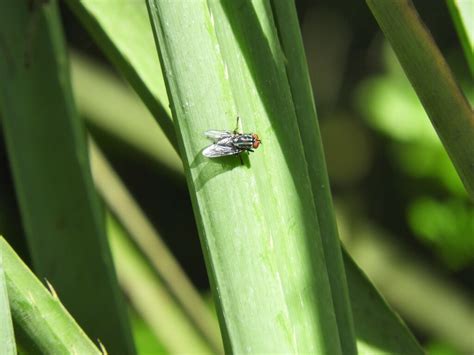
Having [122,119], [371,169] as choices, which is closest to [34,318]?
[122,119]

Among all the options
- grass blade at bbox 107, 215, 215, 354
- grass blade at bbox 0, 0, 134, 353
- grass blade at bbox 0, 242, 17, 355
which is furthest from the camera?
grass blade at bbox 107, 215, 215, 354

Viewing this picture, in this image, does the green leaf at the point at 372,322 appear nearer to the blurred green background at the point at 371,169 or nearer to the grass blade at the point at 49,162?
the grass blade at the point at 49,162

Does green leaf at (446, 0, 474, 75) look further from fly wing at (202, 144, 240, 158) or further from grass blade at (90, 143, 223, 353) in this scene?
grass blade at (90, 143, 223, 353)

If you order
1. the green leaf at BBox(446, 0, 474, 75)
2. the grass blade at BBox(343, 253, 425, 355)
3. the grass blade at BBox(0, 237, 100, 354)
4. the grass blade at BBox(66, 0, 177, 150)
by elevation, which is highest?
the grass blade at BBox(66, 0, 177, 150)

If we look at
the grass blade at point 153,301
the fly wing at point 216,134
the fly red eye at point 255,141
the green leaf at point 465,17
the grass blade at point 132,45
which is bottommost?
the grass blade at point 153,301

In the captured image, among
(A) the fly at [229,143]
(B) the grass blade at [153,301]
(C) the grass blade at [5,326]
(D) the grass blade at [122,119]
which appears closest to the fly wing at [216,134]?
(A) the fly at [229,143]

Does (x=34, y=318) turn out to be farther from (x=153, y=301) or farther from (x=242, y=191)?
(x=153, y=301)

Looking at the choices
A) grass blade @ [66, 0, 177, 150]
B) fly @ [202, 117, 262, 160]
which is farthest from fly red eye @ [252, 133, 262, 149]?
grass blade @ [66, 0, 177, 150]
